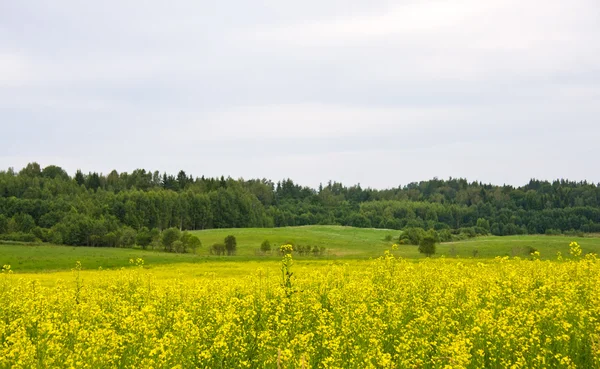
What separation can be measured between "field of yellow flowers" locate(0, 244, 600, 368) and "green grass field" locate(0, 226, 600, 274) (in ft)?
134

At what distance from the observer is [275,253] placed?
91.8 metres

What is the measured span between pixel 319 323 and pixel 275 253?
79493mm

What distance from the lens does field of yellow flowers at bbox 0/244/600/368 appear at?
9555 mm

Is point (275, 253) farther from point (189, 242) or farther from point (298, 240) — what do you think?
point (298, 240)

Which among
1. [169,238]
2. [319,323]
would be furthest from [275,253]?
[319,323]

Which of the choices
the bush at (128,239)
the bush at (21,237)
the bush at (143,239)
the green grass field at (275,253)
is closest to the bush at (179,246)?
the green grass field at (275,253)

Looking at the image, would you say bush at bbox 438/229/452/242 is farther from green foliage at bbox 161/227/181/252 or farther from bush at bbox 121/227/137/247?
bush at bbox 121/227/137/247

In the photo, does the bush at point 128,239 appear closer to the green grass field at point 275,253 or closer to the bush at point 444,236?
the green grass field at point 275,253

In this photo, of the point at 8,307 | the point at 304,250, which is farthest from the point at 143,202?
the point at 8,307

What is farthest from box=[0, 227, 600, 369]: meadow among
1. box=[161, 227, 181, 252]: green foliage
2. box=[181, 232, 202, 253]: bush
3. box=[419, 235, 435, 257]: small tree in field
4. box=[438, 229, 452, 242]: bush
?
box=[438, 229, 452, 242]: bush

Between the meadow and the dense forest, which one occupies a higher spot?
the dense forest

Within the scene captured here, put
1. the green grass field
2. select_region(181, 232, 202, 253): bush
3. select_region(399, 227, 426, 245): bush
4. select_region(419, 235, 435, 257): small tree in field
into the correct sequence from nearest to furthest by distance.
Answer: the green grass field
select_region(419, 235, 435, 257): small tree in field
select_region(181, 232, 202, 253): bush
select_region(399, 227, 426, 245): bush

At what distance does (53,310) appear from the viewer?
48.5 ft

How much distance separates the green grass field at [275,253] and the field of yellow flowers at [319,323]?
134 feet
